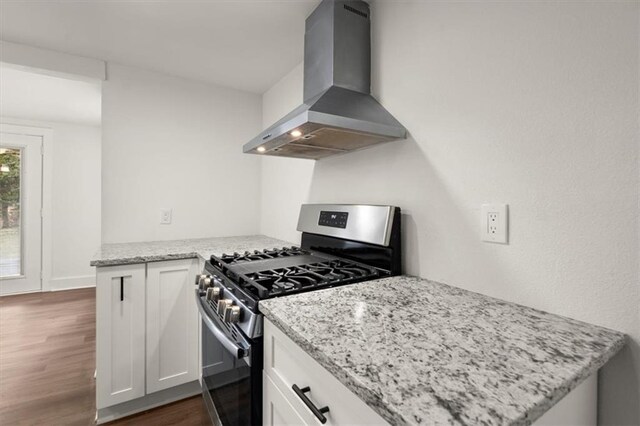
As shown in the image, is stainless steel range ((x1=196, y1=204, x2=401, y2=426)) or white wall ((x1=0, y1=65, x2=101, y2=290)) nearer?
stainless steel range ((x1=196, y1=204, x2=401, y2=426))

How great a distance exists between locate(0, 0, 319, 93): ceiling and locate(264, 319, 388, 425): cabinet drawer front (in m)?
1.52

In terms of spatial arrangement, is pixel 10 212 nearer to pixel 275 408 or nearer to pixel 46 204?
Result: pixel 46 204

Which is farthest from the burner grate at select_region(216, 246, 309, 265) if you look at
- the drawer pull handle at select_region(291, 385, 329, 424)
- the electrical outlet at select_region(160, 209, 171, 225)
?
the electrical outlet at select_region(160, 209, 171, 225)

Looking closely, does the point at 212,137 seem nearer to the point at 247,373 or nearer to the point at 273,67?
the point at 273,67

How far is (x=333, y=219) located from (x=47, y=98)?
10.5 ft

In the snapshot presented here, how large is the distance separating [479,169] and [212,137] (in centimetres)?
207

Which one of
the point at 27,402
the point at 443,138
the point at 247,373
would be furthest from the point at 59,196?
the point at 443,138

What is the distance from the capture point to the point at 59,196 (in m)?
3.88

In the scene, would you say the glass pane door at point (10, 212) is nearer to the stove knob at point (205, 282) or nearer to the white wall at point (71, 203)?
the white wall at point (71, 203)

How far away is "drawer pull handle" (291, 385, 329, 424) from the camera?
65cm

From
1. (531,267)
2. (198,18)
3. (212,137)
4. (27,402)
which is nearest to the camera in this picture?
(531,267)

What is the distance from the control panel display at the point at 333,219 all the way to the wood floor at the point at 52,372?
1300mm

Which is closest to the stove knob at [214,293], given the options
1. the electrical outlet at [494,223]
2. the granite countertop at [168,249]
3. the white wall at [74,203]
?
the granite countertop at [168,249]

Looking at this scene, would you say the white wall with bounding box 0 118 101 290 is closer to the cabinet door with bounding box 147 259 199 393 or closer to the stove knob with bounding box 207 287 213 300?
the cabinet door with bounding box 147 259 199 393
